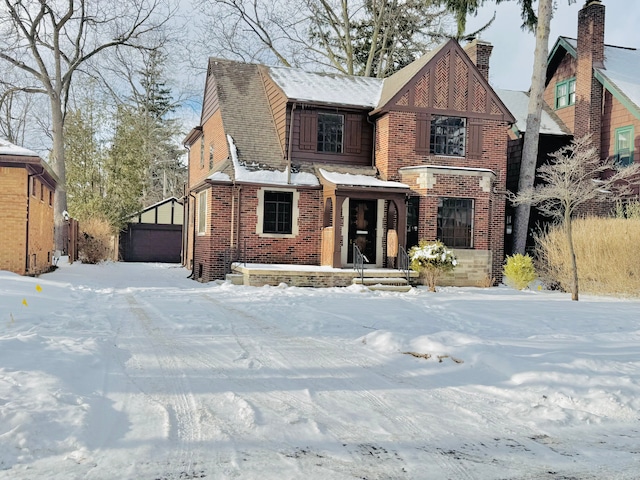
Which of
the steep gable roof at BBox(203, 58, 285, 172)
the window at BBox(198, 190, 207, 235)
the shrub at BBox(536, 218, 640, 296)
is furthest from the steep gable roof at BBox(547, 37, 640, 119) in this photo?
the window at BBox(198, 190, 207, 235)

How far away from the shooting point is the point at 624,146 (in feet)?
75.2

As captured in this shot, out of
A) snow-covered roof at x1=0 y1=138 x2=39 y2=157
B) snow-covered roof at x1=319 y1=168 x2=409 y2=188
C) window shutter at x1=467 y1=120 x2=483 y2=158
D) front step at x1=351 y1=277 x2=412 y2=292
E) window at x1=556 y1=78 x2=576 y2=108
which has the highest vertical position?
window at x1=556 y1=78 x2=576 y2=108

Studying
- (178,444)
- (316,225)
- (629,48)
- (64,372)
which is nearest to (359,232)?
(316,225)

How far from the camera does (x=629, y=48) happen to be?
86.5ft

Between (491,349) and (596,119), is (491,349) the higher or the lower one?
the lower one

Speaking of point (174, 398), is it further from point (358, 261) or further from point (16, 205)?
point (16, 205)

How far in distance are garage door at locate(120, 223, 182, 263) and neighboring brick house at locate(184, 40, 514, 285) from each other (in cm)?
1230

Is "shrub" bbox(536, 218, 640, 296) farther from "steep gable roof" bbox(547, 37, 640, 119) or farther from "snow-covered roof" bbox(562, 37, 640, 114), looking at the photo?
"snow-covered roof" bbox(562, 37, 640, 114)

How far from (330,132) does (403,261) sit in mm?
5224

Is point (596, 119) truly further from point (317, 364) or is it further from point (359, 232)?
point (317, 364)

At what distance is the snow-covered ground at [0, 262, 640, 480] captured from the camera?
12.9 ft

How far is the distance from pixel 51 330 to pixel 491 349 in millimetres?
6054

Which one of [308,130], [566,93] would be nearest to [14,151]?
[308,130]

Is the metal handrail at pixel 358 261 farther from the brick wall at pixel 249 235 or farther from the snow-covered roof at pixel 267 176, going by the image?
the snow-covered roof at pixel 267 176
